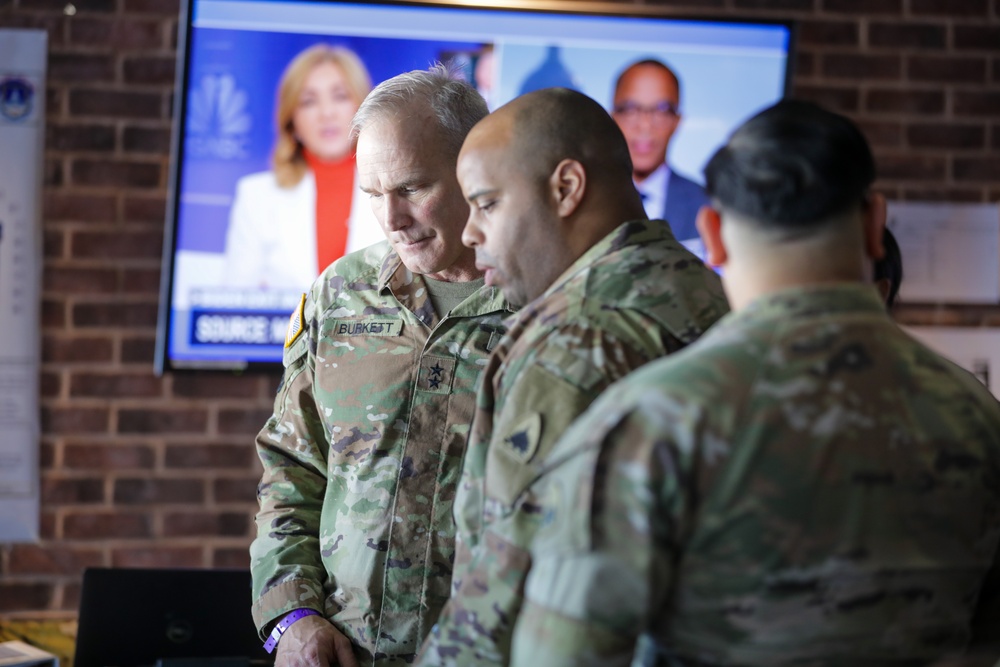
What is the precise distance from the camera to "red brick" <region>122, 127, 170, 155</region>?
2.94 meters

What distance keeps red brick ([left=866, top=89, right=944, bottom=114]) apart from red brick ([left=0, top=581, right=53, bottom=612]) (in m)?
2.68

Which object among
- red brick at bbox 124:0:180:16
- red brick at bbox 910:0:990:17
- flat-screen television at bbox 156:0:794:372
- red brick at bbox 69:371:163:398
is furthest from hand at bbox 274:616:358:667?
red brick at bbox 910:0:990:17

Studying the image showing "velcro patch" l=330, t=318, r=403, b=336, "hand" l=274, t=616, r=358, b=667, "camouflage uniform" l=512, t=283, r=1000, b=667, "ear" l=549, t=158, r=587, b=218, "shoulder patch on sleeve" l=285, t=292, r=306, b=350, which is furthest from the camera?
"shoulder patch on sleeve" l=285, t=292, r=306, b=350

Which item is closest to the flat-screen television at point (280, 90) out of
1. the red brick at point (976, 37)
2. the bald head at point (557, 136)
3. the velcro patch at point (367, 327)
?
the red brick at point (976, 37)

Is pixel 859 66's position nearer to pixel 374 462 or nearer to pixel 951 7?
pixel 951 7

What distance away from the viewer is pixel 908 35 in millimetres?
3211

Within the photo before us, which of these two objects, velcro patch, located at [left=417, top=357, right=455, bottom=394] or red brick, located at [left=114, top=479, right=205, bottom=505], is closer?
velcro patch, located at [left=417, top=357, right=455, bottom=394]

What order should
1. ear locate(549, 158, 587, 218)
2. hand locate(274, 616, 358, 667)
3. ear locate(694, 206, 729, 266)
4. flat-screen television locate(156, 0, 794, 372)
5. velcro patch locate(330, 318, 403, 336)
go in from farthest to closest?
flat-screen television locate(156, 0, 794, 372)
velcro patch locate(330, 318, 403, 336)
hand locate(274, 616, 358, 667)
ear locate(549, 158, 587, 218)
ear locate(694, 206, 729, 266)

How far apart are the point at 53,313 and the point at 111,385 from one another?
0.80ft

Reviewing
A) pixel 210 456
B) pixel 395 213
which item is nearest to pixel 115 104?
pixel 210 456

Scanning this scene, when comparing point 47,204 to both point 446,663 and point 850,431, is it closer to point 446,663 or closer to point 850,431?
point 446,663

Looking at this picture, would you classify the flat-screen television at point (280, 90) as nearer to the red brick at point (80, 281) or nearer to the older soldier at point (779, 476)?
the red brick at point (80, 281)

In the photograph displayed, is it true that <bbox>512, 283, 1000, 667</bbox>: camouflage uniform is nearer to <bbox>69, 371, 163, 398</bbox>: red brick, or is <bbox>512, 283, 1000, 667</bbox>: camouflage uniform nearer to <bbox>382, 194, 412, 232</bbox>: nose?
<bbox>382, 194, 412, 232</bbox>: nose

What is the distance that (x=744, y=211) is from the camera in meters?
0.97
